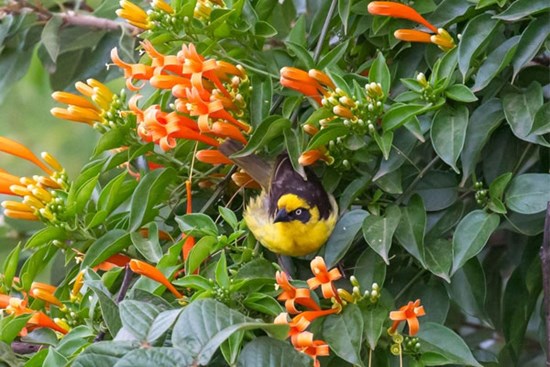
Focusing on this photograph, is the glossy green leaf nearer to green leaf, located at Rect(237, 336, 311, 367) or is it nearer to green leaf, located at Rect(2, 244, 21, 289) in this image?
green leaf, located at Rect(237, 336, 311, 367)

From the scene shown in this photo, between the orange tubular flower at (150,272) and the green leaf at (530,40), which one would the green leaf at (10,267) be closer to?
the orange tubular flower at (150,272)

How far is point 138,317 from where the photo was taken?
5.31 feet

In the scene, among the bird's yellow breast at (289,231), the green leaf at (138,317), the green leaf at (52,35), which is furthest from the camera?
the green leaf at (52,35)

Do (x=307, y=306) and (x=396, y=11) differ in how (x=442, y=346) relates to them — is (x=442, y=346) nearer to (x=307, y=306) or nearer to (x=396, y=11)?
(x=307, y=306)

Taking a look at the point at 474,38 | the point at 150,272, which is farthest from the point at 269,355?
the point at 474,38

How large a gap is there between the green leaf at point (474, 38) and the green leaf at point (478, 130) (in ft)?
0.35

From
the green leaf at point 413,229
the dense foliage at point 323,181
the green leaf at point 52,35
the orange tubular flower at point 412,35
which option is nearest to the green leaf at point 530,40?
the dense foliage at point 323,181

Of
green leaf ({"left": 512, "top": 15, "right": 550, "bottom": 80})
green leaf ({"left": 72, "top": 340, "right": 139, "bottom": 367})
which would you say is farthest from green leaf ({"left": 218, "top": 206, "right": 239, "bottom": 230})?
green leaf ({"left": 512, "top": 15, "right": 550, "bottom": 80})

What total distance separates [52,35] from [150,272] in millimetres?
1209

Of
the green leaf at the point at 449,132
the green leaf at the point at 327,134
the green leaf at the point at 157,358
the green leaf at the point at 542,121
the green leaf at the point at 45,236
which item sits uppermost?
the green leaf at the point at 542,121

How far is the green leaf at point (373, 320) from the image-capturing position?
1.88m

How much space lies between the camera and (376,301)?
1.97 meters

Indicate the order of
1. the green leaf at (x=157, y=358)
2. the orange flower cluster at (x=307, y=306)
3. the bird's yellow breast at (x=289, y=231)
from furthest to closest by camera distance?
1. the bird's yellow breast at (x=289, y=231)
2. the orange flower cluster at (x=307, y=306)
3. the green leaf at (x=157, y=358)

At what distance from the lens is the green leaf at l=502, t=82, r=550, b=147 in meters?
1.95
